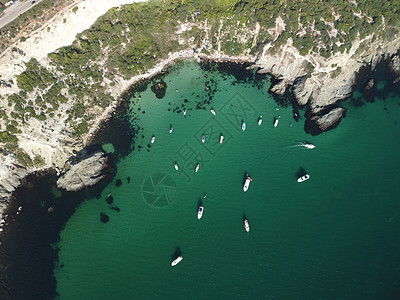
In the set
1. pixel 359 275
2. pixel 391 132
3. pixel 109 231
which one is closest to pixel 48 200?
pixel 109 231

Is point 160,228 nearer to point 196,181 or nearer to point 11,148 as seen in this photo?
Result: point 196,181

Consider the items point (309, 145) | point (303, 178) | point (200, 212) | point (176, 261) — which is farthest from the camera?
point (309, 145)

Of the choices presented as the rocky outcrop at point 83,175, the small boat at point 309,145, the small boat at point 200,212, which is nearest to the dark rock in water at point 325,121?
the small boat at point 309,145

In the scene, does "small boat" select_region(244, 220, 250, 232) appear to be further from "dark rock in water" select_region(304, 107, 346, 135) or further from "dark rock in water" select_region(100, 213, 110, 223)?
"dark rock in water" select_region(100, 213, 110, 223)

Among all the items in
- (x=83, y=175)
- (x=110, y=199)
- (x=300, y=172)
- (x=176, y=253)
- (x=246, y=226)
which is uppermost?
(x=83, y=175)

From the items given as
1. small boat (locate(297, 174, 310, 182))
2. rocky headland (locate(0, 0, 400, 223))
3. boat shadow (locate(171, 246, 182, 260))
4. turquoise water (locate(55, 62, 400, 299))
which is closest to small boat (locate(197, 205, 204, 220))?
turquoise water (locate(55, 62, 400, 299))

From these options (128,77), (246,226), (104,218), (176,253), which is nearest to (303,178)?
(246,226)

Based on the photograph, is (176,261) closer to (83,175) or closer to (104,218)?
(104,218)
